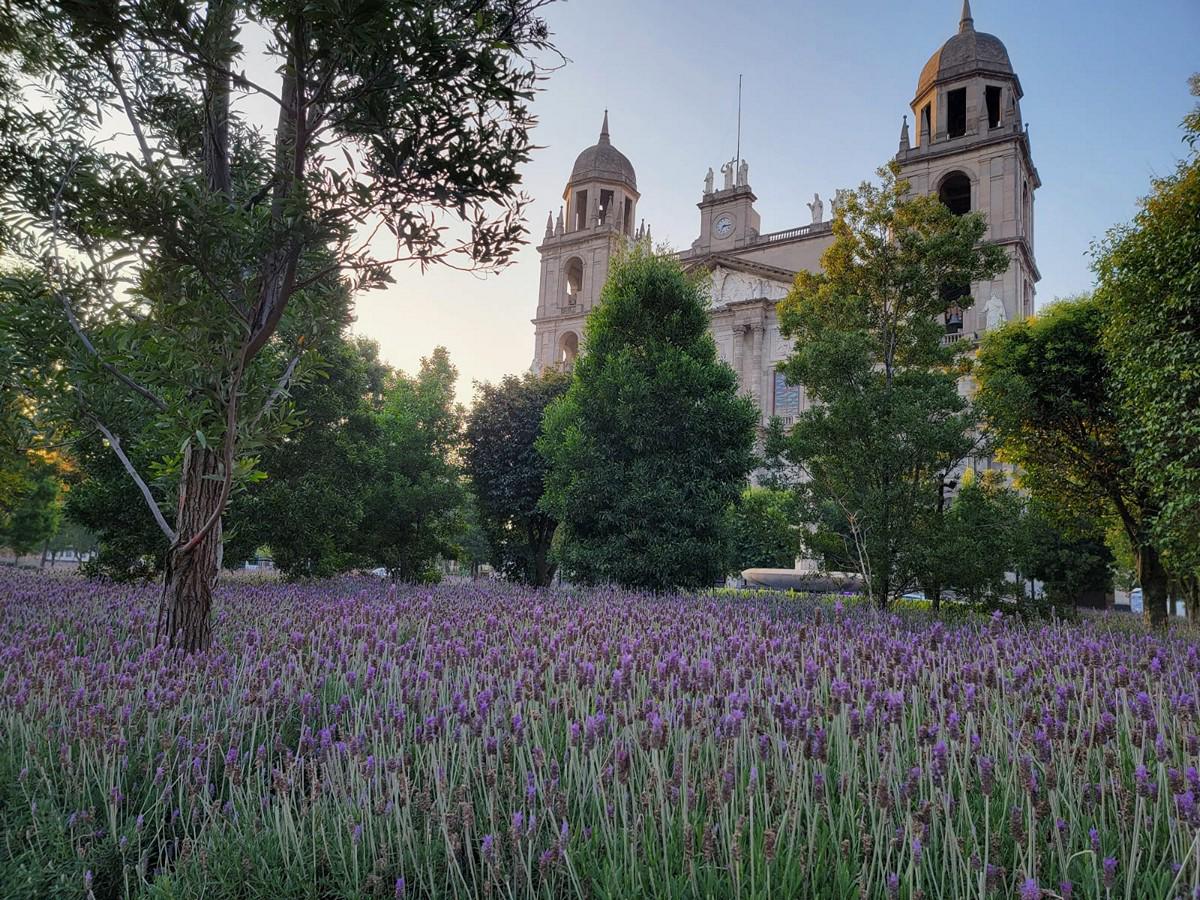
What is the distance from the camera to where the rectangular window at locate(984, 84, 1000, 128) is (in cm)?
4381

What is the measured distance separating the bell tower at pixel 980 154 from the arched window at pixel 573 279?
83.1 feet

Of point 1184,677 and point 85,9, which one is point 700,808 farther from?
point 85,9

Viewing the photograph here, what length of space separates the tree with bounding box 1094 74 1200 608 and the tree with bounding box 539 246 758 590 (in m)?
6.70

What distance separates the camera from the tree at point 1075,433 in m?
14.4

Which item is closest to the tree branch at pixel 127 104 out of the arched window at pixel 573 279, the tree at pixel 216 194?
the tree at pixel 216 194

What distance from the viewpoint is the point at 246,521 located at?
586 inches

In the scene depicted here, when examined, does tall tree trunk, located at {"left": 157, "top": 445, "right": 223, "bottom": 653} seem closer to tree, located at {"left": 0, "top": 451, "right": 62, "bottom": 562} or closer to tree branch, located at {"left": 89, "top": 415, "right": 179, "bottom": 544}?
tree branch, located at {"left": 89, "top": 415, "right": 179, "bottom": 544}

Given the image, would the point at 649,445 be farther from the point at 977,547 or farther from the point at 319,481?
the point at 319,481

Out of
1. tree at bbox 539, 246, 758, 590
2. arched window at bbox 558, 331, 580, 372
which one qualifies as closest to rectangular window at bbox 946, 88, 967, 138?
arched window at bbox 558, 331, 580, 372

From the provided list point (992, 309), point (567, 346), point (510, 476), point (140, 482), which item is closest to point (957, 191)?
point (992, 309)

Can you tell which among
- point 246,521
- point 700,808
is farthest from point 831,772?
point 246,521

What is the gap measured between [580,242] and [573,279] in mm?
4187

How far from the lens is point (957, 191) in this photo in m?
46.1

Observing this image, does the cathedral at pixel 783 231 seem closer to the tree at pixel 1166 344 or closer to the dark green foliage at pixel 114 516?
the tree at pixel 1166 344
